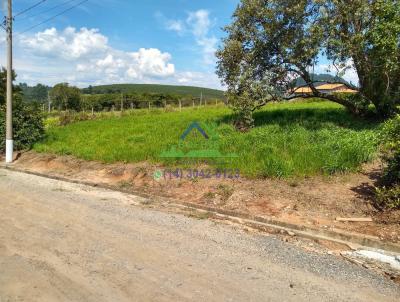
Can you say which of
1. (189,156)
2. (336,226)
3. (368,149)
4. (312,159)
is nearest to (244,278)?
(336,226)

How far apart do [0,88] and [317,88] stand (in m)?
32.3

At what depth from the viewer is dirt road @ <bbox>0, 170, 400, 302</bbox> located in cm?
407

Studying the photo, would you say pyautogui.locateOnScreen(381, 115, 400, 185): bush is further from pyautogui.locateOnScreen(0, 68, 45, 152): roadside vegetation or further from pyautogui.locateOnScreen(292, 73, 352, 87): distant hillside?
pyautogui.locateOnScreen(0, 68, 45, 152): roadside vegetation

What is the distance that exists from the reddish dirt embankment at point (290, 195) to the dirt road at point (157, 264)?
111 cm

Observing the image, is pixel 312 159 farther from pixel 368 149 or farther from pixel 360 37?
pixel 360 37

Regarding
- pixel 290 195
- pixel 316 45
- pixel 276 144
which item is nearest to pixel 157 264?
pixel 290 195

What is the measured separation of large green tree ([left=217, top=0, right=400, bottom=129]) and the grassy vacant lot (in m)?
1.07

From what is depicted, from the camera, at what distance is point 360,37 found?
1001 centimetres

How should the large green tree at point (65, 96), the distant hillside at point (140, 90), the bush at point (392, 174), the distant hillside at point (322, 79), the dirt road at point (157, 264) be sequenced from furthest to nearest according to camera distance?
the distant hillside at point (140, 90)
the large green tree at point (65, 96)
the distant hillside at point (322, 79)
the bush at point (392, 174)
the dirt road at point (157, 264)

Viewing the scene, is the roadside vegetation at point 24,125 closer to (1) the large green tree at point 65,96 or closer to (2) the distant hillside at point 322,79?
(2) the distant hillside at point 322,79

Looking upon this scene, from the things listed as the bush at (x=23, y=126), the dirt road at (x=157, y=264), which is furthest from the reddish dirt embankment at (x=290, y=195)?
the bush at (x=23, y=126)

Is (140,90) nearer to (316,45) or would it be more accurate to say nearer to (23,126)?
(23,126)

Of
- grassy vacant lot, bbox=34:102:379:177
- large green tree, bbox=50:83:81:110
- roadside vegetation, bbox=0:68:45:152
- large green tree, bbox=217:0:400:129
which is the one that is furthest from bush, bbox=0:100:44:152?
large green tree, bbox=50:83:81:110

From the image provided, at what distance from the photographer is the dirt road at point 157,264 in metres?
4.07
